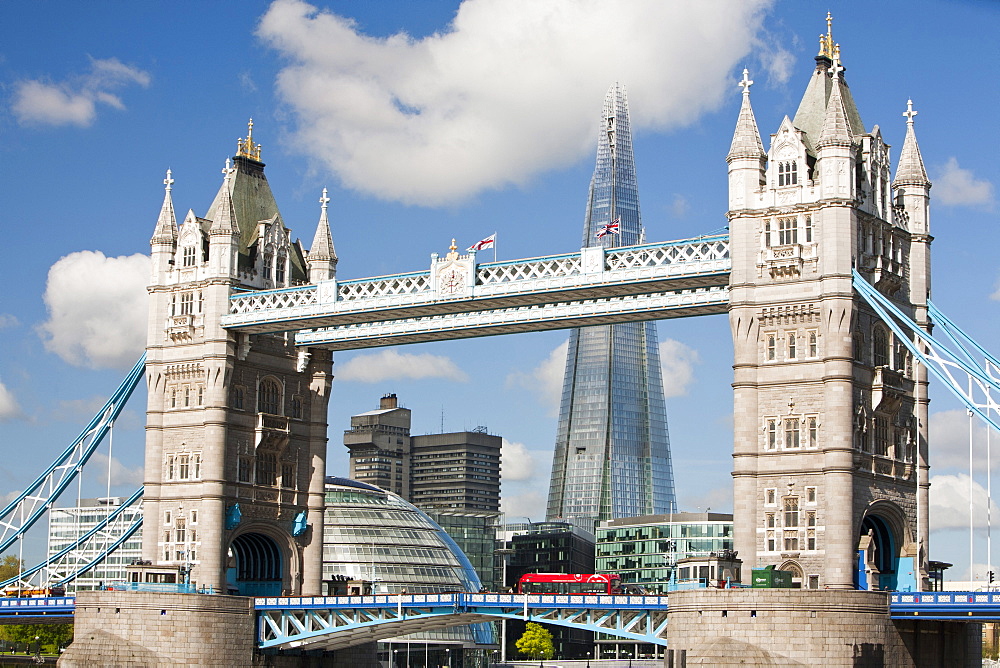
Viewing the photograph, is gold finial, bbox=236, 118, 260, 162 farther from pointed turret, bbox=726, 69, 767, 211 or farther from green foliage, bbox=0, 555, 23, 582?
green foliage, bbox=0, 555, 23, 582

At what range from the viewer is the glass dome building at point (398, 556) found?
12488 cm

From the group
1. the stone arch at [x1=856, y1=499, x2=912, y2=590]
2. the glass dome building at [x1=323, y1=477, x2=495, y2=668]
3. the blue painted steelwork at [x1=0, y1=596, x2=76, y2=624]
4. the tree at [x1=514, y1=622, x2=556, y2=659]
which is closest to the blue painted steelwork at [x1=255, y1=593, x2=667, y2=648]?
the stone arch at [x1=856, y1=499, x2=912, y2=590]

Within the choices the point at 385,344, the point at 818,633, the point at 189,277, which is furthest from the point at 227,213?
the point at 818,633

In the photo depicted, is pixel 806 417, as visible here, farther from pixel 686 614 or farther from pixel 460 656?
pixel 460 656

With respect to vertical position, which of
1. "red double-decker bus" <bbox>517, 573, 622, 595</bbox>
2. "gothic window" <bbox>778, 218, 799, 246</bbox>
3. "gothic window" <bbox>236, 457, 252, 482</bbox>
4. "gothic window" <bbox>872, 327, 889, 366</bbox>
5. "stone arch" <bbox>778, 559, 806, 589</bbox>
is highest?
"gothic window" <bbox>778, 218, 799, 246</bbox>

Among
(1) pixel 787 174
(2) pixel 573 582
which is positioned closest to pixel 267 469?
(2) pixel 573 582

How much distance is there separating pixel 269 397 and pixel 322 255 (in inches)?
356

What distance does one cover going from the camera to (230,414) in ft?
279

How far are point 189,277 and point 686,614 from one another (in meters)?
36.9

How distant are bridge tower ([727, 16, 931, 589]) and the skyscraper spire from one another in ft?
8.68

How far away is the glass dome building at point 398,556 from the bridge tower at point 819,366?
57622mm

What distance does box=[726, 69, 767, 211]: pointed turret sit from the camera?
69.5m

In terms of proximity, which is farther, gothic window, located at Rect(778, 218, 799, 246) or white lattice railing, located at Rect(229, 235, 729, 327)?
white lattice railing, located at Rect(229, 235, 729, 327)

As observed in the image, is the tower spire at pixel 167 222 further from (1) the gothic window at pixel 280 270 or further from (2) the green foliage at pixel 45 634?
(2) the green foliage at pixel 45 634
